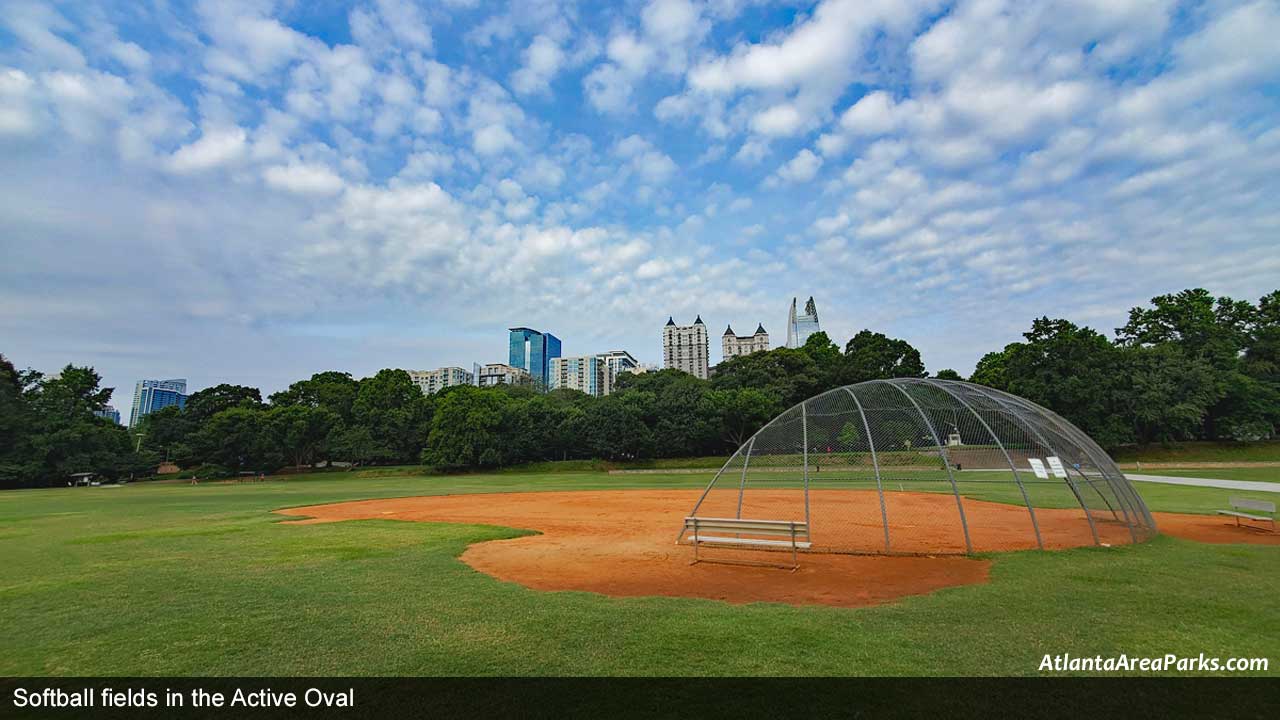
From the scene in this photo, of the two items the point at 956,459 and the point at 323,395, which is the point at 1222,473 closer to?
the point at 956,459

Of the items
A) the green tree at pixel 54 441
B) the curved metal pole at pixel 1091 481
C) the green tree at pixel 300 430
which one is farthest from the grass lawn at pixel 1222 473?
the green tree at pixel 54 441

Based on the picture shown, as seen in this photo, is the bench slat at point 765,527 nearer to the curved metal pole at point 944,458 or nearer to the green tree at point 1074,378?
the curved metal pole at point 944,458

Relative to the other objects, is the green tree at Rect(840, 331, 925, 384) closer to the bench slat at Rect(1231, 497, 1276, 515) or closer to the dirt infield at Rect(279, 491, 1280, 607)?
the dirt infield at Rect(279, 491, 1280, 607)

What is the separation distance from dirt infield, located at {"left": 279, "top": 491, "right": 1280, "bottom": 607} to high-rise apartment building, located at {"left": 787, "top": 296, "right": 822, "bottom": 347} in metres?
152

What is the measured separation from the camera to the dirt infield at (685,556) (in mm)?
9273

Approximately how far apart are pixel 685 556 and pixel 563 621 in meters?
5.48

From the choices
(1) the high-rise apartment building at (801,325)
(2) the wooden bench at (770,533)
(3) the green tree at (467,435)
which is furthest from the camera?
(1) the high-rise apartment building at (801,325)

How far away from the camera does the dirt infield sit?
365 inches

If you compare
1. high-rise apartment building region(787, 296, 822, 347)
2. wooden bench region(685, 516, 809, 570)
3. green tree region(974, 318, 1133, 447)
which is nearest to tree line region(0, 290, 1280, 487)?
green tree region(974, 318, 1133, 447)

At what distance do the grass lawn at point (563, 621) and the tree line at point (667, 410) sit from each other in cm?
4189

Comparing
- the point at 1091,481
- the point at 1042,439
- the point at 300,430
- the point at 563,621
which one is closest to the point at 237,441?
the point at 300,430

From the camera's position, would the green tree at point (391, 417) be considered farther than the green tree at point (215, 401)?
No
